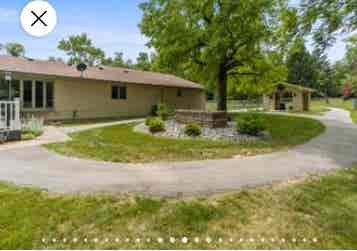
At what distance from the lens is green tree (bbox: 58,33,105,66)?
41844mm

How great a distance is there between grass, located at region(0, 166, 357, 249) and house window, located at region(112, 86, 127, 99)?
49.5 ft

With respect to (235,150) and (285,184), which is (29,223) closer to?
(285,184)

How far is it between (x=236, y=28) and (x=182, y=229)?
453 inches

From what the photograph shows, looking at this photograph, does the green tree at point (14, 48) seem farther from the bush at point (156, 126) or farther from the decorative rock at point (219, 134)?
the decorative rock at point (219, 134)

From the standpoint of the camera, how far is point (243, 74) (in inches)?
635

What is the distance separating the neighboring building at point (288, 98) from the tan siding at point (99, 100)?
38.6 ft

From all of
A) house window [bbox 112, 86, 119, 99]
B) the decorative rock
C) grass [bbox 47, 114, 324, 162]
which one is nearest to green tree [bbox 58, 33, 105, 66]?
house window [bbox 112, 86, 119, 99]

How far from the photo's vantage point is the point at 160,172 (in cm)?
545

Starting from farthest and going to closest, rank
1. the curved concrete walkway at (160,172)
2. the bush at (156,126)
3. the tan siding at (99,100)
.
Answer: the tan siding at (99,100), the bush at (156,126), the curved concrete walkway at (160,172)

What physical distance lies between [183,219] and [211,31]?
10.9m

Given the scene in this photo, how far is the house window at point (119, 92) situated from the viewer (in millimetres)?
19031

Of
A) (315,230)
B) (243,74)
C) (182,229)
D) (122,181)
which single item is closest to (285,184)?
(315,230)

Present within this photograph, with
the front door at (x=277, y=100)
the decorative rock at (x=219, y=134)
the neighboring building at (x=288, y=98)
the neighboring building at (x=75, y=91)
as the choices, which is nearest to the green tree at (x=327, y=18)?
the decorative rock at (x=219, y=134)

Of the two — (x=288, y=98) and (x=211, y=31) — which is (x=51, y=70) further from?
(x=288, y=98)
